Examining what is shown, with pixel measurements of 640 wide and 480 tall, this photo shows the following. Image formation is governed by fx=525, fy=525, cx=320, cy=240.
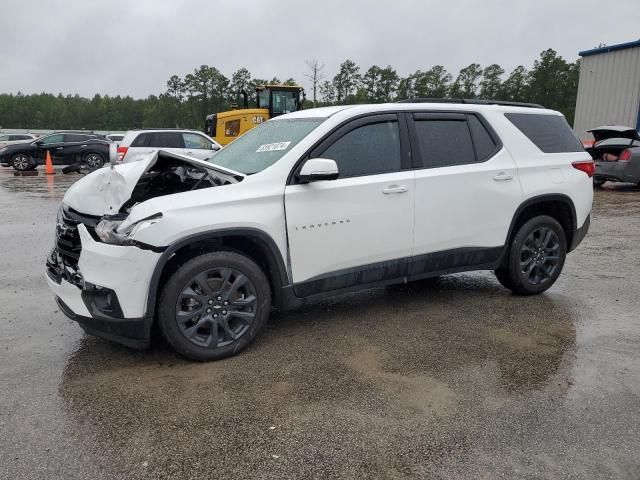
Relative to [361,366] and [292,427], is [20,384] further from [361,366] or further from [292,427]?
[361,366]

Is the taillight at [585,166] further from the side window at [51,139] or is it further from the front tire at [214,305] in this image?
the side window at [51,139]

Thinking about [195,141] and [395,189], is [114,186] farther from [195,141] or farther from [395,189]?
[195,141]

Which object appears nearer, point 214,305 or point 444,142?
point 214,305

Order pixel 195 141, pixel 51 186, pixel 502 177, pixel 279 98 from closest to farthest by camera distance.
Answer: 1. pixel 502 177
2. pixel 51 186
3. pixel 195 141
4. pixel 279 98

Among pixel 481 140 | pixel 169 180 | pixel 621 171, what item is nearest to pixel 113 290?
pixel 169 180

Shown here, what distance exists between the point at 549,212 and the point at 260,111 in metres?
15.6

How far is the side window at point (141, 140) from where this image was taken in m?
15.7

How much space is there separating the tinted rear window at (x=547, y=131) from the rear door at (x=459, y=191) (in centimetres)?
40

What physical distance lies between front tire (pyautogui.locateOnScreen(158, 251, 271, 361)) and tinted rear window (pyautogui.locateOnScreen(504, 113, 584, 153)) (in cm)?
295

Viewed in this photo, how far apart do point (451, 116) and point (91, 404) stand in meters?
3.59

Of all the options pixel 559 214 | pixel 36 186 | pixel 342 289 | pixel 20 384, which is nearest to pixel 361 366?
pixel 342 289

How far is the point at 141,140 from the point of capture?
51.7 ft

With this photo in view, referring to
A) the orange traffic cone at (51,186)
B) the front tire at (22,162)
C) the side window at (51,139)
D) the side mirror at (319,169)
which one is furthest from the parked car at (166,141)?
the side mirror at (319,169)

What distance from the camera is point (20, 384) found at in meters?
3.31
